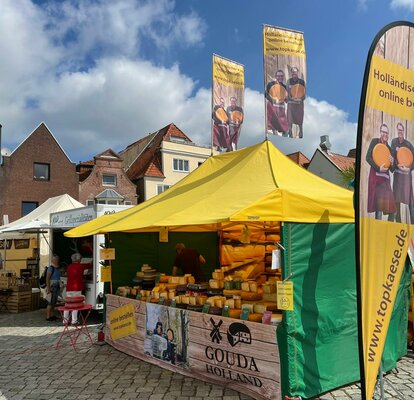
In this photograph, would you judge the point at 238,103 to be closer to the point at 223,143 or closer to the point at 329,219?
the point at 223,143

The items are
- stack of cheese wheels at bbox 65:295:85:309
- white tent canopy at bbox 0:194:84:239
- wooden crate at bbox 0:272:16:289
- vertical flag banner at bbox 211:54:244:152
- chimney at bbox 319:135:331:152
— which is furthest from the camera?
chimney at bbox 319:135:331:152

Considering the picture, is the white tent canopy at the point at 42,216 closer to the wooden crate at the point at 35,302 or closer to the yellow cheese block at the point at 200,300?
the wooden crate at the point at 35,302

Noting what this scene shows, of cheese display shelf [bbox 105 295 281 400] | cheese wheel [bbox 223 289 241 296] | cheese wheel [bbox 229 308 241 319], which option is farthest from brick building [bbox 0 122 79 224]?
cheese wheel [bbox 229 308 241 319]

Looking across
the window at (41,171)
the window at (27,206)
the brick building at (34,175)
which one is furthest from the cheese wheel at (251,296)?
the window at (41,171)

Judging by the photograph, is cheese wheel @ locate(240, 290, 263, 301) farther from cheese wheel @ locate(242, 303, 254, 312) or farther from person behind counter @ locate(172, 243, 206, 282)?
person behind counter @ locate(172, 243, 206, 282)

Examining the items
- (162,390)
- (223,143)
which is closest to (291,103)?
(223,143)

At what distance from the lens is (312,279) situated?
442 centimetres

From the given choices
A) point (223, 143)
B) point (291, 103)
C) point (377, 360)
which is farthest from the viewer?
point (223, 143)

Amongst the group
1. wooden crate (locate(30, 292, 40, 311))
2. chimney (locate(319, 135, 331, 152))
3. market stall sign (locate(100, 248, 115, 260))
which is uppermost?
chimney (locate(319, 135, 331, 152))

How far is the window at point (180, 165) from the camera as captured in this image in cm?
3722

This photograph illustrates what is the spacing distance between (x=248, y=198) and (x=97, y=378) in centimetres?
311

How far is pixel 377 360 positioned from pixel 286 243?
4.73ft

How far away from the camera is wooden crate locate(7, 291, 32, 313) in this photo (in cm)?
1151

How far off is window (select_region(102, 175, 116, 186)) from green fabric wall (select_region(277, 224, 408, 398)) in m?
29.6
